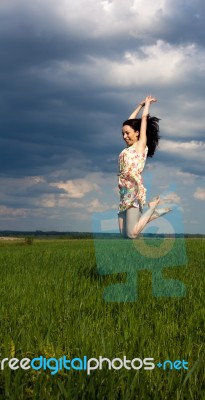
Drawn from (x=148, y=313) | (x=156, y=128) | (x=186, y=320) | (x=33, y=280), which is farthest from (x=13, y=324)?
(x=33, y=280)

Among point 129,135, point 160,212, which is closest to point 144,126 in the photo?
point 129,135

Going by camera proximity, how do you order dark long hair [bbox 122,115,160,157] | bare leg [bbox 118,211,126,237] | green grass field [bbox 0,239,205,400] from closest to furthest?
1. green grass field [bbox 0,239,205,400]
2. bare leg [bbox 118,211,126,237]
3. dark long hair [bbox 122,115,160,157]

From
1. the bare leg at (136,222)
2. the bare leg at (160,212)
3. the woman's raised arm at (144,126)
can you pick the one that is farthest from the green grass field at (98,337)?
the woman's raised arm at (144,126)

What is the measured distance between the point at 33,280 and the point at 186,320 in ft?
12.5

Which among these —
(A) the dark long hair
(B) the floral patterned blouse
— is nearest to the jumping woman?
(B) the floral patterned blouse

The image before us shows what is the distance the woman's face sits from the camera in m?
5.85

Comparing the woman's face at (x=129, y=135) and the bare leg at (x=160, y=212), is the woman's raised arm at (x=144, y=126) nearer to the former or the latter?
the woman's face at (x=129, y=135)

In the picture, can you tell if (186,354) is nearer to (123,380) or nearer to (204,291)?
(123,380)

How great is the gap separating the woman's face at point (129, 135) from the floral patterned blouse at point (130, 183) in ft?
1.78

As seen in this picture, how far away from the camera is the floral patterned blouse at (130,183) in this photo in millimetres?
5172

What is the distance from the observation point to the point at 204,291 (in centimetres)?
726

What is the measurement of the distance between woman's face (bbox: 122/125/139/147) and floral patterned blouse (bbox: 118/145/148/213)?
544 millimetres

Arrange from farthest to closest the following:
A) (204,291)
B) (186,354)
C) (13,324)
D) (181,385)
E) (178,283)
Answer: (178,283)
(204,291)
(13,324)
(186,354)
(181,385)

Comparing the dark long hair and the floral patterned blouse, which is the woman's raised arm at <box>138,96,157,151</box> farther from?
the dark long hair
